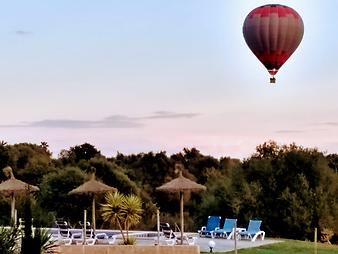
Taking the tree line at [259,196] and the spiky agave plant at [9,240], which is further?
the tree line at [259,196]

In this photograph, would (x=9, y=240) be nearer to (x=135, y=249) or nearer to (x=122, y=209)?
(x=135, y=249)

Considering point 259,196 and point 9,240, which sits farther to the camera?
point 259,196

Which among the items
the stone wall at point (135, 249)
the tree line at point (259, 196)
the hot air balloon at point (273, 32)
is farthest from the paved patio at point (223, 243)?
the tree line at point (259, 196)

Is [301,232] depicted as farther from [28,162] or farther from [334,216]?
[28,162]

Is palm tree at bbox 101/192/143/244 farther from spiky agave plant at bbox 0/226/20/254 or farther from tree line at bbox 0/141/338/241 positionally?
tree line at bbox 0/141/338/241

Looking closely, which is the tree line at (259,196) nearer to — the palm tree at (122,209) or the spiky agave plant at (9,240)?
the palm tree at (122,209)

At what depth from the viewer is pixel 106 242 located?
26.3 meters

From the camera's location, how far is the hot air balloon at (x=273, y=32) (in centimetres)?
2569

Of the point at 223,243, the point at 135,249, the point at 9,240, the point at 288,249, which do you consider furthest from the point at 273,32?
the point at 9,240

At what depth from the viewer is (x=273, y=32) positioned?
25672 mm

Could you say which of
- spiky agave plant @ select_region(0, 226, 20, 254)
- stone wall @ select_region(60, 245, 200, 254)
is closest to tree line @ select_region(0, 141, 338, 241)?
stone wall @ select_region(60, 245, 200, 254)

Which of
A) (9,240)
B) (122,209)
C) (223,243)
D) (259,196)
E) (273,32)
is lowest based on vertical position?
(223,243)

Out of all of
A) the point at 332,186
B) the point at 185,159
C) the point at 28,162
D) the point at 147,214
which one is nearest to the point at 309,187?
the point at 332,186

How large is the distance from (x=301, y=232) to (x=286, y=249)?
9.85 meters
